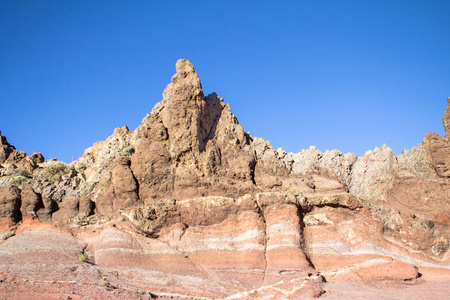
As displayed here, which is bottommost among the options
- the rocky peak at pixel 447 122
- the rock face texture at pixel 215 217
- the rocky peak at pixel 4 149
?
the rock face texture at pixel 215 217

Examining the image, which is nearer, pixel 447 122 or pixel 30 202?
pixel 30 202

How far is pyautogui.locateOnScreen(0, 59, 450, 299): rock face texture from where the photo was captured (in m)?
22.0

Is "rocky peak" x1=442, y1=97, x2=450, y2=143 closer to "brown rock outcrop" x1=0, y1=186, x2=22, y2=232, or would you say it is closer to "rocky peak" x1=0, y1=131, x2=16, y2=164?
"brown rock outcrop" x1=0, y1=186, x2=22, y2=232

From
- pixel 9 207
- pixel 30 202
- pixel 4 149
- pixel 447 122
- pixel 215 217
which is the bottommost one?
pixel 215 217

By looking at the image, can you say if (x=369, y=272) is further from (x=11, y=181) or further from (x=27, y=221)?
(x=11, y=181)

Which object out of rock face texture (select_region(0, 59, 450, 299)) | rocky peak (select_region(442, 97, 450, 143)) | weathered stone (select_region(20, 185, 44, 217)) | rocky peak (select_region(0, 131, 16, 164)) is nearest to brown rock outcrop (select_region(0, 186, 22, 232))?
rock face texture (select_region(0, 59, 450, 299))

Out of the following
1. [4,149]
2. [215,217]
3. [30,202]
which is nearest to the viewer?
[215,217]

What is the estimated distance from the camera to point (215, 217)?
86.5 feet

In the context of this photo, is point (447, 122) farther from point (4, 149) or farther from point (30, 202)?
point (4, 149)

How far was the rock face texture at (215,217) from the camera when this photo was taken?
72.3 ft

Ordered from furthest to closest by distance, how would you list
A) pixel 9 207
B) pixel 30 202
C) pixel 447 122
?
pixel 447 122
pixel 30 202
pixel 9 207

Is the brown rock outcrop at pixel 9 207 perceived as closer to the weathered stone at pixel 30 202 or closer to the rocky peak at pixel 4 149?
→ the weathered stone at pixel 30 202

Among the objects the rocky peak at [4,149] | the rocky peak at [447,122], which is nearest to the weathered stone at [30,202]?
the rocky peak at [4,149]

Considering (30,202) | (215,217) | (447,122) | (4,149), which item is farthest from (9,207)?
(447,122)
